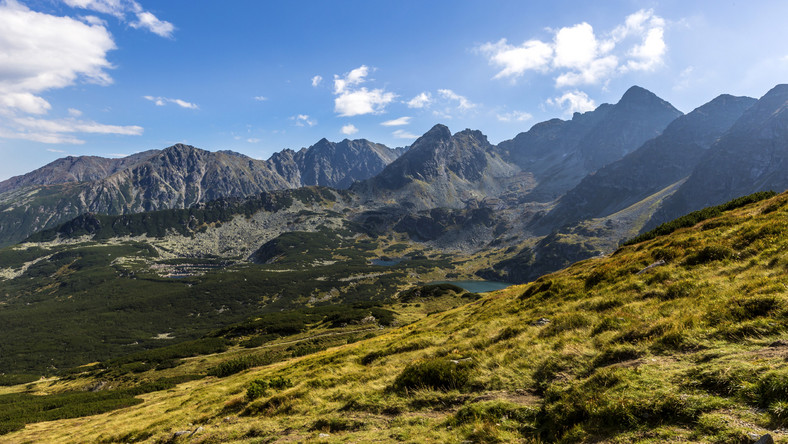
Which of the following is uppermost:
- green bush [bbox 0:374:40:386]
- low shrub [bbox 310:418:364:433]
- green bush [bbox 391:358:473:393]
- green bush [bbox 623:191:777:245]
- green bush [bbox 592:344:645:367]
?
green bush [bbox 623:191:777:245]

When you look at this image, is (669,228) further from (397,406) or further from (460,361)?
(397,406)

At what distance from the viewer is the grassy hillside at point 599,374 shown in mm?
8164

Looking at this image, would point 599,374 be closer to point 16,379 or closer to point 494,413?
point 494,413

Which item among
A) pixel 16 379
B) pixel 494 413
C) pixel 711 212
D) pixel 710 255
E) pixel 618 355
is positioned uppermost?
pixel 711 212

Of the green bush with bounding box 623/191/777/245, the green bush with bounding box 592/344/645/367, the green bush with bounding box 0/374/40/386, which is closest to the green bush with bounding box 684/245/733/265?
the green bush with bounding box 592/344/645/367

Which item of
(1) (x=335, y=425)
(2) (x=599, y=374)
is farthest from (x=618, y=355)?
(1) (x=335, y=425)

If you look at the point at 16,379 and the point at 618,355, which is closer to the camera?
the point at 618,355

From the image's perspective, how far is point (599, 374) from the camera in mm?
10867

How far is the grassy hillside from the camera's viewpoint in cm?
816

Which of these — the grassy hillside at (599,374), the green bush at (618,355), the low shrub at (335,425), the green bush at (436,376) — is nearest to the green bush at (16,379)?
the grassy hillside at (599,374)

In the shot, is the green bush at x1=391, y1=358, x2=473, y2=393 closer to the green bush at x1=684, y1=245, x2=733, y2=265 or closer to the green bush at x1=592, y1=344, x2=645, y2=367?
the green bush at x1=592, y1=344, x2=645, y2=367

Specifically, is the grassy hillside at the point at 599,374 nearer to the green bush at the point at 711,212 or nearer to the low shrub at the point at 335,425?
the low shrub at the point at 335,425

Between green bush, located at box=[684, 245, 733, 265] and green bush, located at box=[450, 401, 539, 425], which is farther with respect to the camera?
green bush, located at box=[684, 245, 733, 265]

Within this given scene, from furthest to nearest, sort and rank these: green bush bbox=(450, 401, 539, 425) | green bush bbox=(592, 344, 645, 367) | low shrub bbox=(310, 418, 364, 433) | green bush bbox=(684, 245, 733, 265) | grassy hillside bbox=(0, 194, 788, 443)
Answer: green bush bbox=(684, 245, 733, 265) → low shrub bbox=(310, 418, 364, 433) → green bush bbox=(592, 344, 645, 367) → green bush bbox=(450, 401, 539, 425) → grassy hillside bbox=(0, 194, 788, 443)
